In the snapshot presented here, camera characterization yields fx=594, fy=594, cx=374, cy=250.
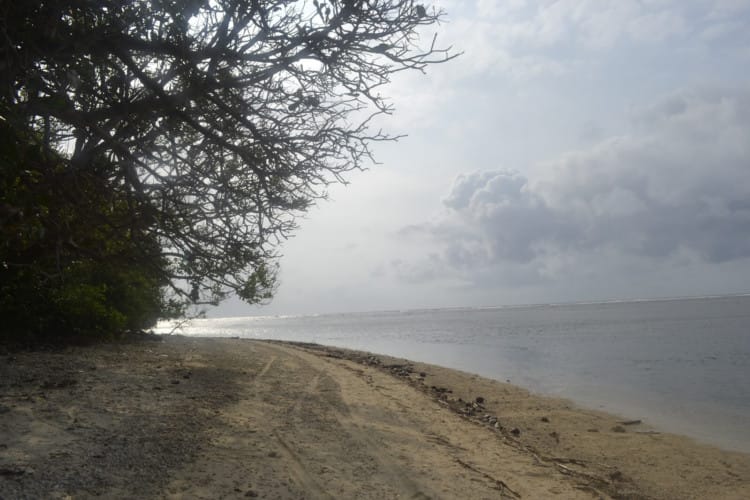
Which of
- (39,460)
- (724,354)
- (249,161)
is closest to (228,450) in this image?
(39,460)

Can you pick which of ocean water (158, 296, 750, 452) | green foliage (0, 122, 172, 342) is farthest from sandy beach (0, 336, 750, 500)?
ocean water (158, 296, 750, 452)

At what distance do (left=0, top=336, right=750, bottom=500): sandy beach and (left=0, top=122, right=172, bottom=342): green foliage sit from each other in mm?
1008

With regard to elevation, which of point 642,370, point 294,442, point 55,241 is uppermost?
point 55,241

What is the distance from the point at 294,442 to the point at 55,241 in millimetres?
3096

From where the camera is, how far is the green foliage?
5156 mm

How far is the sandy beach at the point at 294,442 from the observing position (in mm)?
4652

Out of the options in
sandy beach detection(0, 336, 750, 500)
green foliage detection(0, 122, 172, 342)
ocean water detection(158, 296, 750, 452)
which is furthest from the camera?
ocean water detection(158, 296, 750, 452)

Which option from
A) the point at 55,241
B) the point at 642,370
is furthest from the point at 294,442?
the point at 642,370

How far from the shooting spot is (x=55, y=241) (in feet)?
19.3

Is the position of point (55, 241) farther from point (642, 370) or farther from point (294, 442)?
point (642, 370)

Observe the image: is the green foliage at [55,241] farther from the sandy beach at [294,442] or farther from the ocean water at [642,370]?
the ocean water at [642,370]

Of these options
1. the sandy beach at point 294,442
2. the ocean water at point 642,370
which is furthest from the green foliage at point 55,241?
the ocean water at point 642,370

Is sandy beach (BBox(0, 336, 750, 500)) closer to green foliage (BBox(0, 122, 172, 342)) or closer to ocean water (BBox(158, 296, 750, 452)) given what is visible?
green foliage (BBox(0, 122, 172, 342))

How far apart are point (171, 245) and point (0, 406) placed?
2388mm
